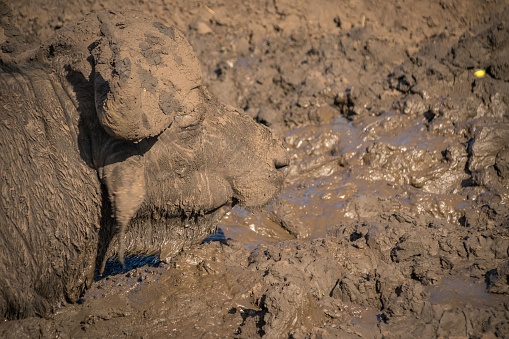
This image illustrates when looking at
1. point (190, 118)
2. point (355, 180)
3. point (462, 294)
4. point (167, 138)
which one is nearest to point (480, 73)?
point (355, 180)

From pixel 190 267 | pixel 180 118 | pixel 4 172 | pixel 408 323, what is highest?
pixel 180 118

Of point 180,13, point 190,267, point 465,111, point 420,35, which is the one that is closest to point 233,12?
point 180,13

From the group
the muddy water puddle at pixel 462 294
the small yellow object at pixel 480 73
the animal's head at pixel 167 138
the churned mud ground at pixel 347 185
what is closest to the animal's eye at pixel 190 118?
the animal's head at pixel 167 138

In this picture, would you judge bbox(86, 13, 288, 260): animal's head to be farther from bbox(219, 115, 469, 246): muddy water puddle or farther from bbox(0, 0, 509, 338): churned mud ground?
bbox(219, 115, 469, 246): muddy water puddle

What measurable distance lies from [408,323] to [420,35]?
4.71m

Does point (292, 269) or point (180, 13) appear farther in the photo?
point (180, 13)

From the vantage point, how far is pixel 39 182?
372cm

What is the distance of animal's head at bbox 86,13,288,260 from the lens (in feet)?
10.9

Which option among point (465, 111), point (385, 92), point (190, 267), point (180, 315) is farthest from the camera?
point (385, 92)

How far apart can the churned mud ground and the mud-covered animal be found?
437 mm

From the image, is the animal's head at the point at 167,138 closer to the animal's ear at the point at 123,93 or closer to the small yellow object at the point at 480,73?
the animal's ear at the point at 123,93

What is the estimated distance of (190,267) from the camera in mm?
4996

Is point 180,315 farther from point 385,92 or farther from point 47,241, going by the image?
point 385,92

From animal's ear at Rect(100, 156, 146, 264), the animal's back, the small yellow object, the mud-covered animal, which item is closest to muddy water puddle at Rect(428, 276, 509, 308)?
the mud-covered animal
